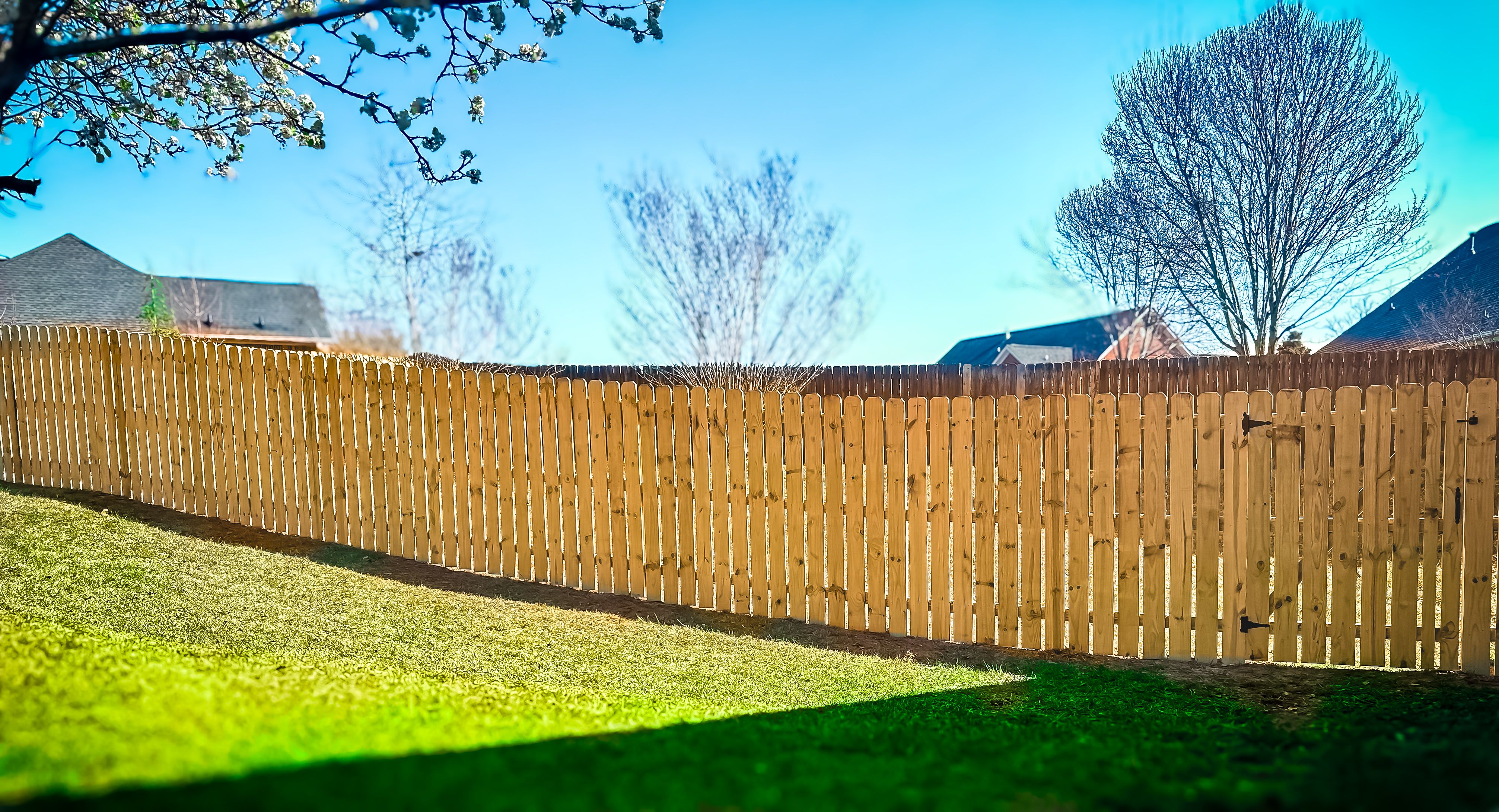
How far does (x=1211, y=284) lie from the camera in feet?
60.4

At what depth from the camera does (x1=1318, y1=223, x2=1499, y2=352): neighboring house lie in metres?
18.7

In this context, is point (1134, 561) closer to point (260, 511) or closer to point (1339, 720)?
point (1339, 720)

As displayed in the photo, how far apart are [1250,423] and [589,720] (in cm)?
425

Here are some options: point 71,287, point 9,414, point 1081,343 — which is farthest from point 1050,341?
point 71,287

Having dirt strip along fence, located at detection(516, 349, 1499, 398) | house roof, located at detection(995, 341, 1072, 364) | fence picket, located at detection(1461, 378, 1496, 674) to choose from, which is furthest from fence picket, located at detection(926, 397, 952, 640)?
house roof, located at detection(995, 341, 1072, 364)

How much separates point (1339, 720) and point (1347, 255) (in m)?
17.0

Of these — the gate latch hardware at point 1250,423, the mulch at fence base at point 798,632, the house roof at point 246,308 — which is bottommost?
the mulch at fence base at point 798,632

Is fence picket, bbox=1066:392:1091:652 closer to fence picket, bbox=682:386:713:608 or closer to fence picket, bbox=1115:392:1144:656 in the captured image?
fence picket, bbox=1115:392:1144:656

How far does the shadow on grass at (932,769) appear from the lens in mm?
2061

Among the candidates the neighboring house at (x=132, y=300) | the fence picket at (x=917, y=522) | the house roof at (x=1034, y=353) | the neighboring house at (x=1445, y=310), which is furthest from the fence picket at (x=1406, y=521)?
the house roof at (x=1034, y=353)

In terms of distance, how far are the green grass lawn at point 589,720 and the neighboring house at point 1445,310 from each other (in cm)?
1718

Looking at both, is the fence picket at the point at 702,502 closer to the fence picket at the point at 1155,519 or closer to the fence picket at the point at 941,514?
the fence picket at the point at 941,514

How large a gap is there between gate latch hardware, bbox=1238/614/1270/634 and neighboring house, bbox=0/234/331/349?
20.7 metres

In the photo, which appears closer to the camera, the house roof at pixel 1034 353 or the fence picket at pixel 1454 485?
the fence picket at pixel 1454 485
